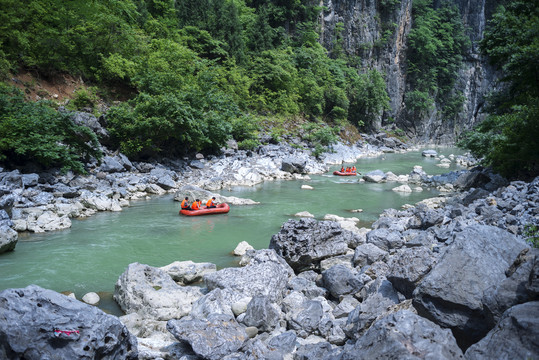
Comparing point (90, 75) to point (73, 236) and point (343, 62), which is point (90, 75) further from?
point (343, 62)

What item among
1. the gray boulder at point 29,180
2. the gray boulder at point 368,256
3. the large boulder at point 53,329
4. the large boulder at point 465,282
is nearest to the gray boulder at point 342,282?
the gray boulder at point 368,256

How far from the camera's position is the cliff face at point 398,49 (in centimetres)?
4459

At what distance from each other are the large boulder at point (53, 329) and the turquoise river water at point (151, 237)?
2.93 metres

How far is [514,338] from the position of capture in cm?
253

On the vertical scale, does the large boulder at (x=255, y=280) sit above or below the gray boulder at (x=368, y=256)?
below

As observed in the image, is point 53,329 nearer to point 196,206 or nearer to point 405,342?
point 405,342

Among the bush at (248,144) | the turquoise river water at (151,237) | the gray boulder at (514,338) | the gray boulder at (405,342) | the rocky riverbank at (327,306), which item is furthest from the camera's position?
the bush at (248,144)

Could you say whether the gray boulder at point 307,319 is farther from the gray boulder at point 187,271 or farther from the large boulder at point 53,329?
the gray boulder at point 187,271

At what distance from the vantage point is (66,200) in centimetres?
1192

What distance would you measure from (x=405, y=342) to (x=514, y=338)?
755 millimetres

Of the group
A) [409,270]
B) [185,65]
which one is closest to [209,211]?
[409,270]

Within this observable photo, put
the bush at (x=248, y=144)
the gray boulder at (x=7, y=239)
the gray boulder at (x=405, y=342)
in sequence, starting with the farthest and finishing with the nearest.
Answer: the bush at (x=248, y=144), the gray boulder at (x=7, y=239), the gray boulder at (x=405, y=342)

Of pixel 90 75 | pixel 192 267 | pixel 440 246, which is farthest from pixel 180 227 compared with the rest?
pixel 90 75

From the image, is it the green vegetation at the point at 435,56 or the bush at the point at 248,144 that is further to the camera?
the green vegetation at the point at 435,56
